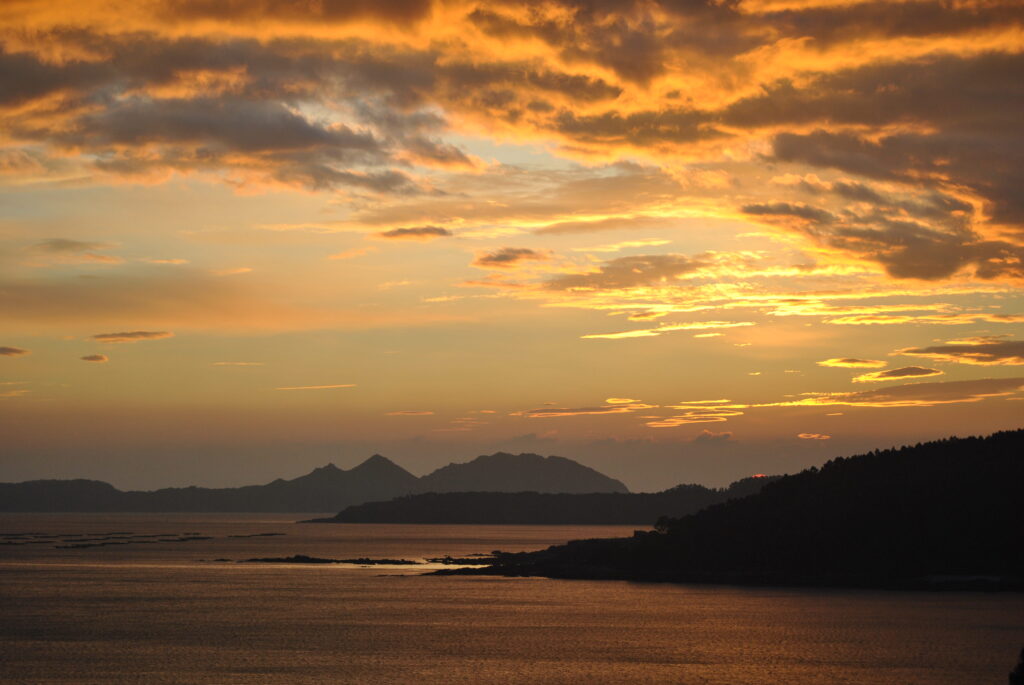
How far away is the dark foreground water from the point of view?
77.5m

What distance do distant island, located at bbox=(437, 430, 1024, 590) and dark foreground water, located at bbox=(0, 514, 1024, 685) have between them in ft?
33.7

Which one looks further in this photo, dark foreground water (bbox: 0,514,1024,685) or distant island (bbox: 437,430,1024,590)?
distant island (bbox: 437,430,1024,590)

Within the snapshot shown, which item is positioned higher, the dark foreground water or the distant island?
the distant island


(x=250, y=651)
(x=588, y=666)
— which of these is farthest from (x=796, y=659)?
(x=250, y=651)

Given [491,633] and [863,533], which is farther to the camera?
[863,533]

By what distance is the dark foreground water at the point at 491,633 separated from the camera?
77500mm

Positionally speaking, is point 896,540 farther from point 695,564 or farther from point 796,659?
point 796,659

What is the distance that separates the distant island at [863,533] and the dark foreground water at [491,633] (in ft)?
33.7

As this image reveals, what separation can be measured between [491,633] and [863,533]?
72.9m

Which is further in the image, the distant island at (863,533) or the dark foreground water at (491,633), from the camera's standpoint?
the distant island at (863,533)

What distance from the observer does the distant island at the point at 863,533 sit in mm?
145125

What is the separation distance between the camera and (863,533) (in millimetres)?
151625

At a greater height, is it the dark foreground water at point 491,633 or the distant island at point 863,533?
the distant island at point 863,533

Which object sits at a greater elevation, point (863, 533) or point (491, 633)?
point (863, 533)
